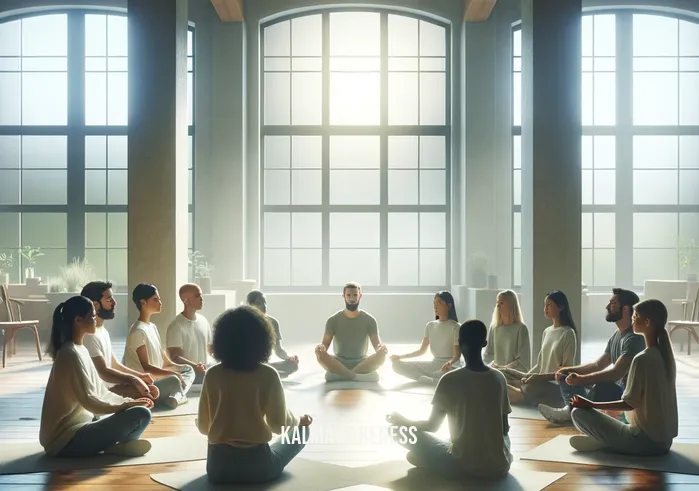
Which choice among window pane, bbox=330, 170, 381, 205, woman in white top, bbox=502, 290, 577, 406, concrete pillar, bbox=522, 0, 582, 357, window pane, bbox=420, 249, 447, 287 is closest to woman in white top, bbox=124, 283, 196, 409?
woman in white top, bbox=502, 290, 577, 406

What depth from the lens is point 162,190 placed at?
7.21 m

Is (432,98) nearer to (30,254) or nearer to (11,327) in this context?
(30,254)

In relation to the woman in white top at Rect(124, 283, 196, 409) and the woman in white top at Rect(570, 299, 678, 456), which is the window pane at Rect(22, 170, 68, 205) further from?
the woman in white top at Rect(570, 299, 678, 456)

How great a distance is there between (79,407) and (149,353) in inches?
58.8

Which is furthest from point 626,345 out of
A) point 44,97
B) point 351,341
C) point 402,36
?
point 44,97

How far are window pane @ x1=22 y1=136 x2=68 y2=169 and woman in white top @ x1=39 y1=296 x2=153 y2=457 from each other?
8856mm

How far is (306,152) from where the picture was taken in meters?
12.1

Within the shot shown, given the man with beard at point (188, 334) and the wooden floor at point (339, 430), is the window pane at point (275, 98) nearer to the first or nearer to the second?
the wooden floor at point (339, 430)

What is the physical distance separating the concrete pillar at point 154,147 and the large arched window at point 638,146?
728 cm

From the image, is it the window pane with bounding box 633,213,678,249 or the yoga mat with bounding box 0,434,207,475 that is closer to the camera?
the yoga mat with bounding box 0,434,207,475

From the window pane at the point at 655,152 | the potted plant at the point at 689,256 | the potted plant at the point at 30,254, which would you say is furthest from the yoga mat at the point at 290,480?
the window pane at the point at 655,152

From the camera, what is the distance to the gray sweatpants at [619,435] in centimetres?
416

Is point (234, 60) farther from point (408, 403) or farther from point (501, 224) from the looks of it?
point (408, 403)

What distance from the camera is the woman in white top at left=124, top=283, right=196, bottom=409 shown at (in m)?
5.49
